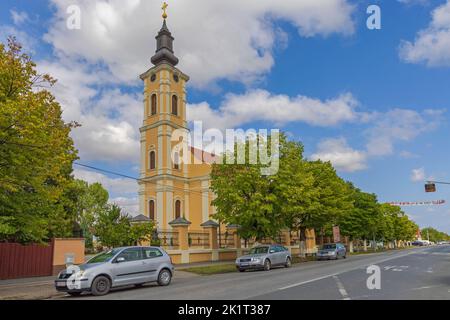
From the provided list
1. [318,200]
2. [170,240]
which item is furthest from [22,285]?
[318,200]

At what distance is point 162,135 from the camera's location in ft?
175

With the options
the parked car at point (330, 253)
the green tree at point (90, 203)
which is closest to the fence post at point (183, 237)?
the parked car at point (330, 253)

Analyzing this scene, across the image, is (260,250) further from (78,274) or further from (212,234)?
(78,274)

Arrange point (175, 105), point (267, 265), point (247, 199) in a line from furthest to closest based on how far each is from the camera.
Result: point (175, 105)
point (247, 199)
point (267, 265)

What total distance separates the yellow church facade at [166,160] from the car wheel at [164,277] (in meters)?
34.5

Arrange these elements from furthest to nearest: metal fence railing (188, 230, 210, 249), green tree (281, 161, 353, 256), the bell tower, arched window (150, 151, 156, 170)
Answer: arched window (150, 151, 156, 170) < the bell tower < green tree (281, 161, 353, 256) < metal fence railing (188, 230, 210, 249)

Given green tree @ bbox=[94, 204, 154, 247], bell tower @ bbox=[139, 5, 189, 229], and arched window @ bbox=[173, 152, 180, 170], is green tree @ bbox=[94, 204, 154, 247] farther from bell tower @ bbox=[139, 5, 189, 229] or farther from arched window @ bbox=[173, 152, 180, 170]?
arched window @ bbox=[173, 152, 180, 170]

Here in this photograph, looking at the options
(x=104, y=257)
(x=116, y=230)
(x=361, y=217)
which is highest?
(x=361, y=217)

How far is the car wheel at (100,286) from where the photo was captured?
13.5 meters

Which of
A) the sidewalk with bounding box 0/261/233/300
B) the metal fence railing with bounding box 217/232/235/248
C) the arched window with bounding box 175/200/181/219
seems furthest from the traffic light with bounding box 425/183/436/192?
the sidewalk with bounding box 0/261/233/300

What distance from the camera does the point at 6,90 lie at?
12836mm

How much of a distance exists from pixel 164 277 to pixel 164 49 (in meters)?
45.7

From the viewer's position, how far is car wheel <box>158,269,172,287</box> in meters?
16.0
